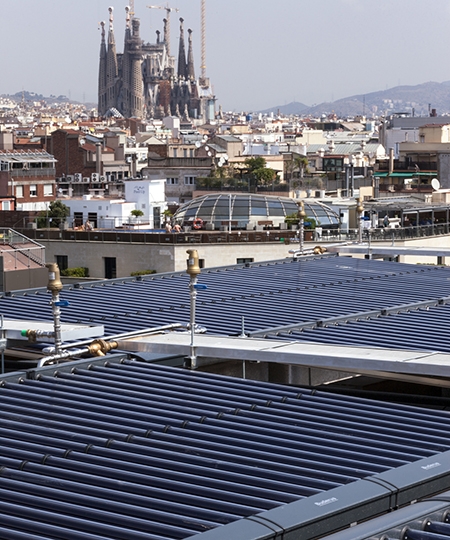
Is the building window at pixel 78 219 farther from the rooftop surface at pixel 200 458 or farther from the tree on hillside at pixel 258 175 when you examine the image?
the rooftop surface at pixel 200 458

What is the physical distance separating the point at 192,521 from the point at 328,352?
5.72 meters

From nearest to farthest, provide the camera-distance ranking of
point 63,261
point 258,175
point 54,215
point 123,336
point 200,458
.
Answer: point 200,458 < point 123,336 < point 63,261 < point 54,215 < point 258,175

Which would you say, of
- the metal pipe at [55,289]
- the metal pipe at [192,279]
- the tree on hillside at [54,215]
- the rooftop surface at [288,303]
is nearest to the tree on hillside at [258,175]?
the tree on hillside at [54,215]

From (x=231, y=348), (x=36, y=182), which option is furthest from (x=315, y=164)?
(x=231, y=348)

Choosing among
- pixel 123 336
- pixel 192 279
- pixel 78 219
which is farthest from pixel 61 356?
pixel 78 219

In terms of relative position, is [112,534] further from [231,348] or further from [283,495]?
[231,348]

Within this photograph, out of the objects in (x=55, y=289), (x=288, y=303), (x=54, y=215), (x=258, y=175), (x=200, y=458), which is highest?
(x=258, y=175)

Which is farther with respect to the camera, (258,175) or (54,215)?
(258,175)

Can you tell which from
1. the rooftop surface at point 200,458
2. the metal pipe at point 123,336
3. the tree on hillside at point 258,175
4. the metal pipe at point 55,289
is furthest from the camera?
the tree on hillside at point 258,175

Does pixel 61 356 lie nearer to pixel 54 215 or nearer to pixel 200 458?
pixel 200 458

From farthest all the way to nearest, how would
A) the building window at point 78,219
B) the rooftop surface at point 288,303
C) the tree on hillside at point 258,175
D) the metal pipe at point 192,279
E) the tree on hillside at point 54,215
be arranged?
the tree on hillside at point 258,175 → the building window at point 78,219 → the tree on hillside at point 54,215 → the rooftop surface at point 288,303 → the metal pipe at point 192,279

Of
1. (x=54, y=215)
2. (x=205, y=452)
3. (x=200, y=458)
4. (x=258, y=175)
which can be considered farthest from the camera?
(x=258, y=175)

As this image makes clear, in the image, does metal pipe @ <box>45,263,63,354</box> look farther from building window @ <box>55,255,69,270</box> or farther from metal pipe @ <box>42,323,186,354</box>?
building window @ <box>55,255,69,270</box>

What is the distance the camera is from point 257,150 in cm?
12475
